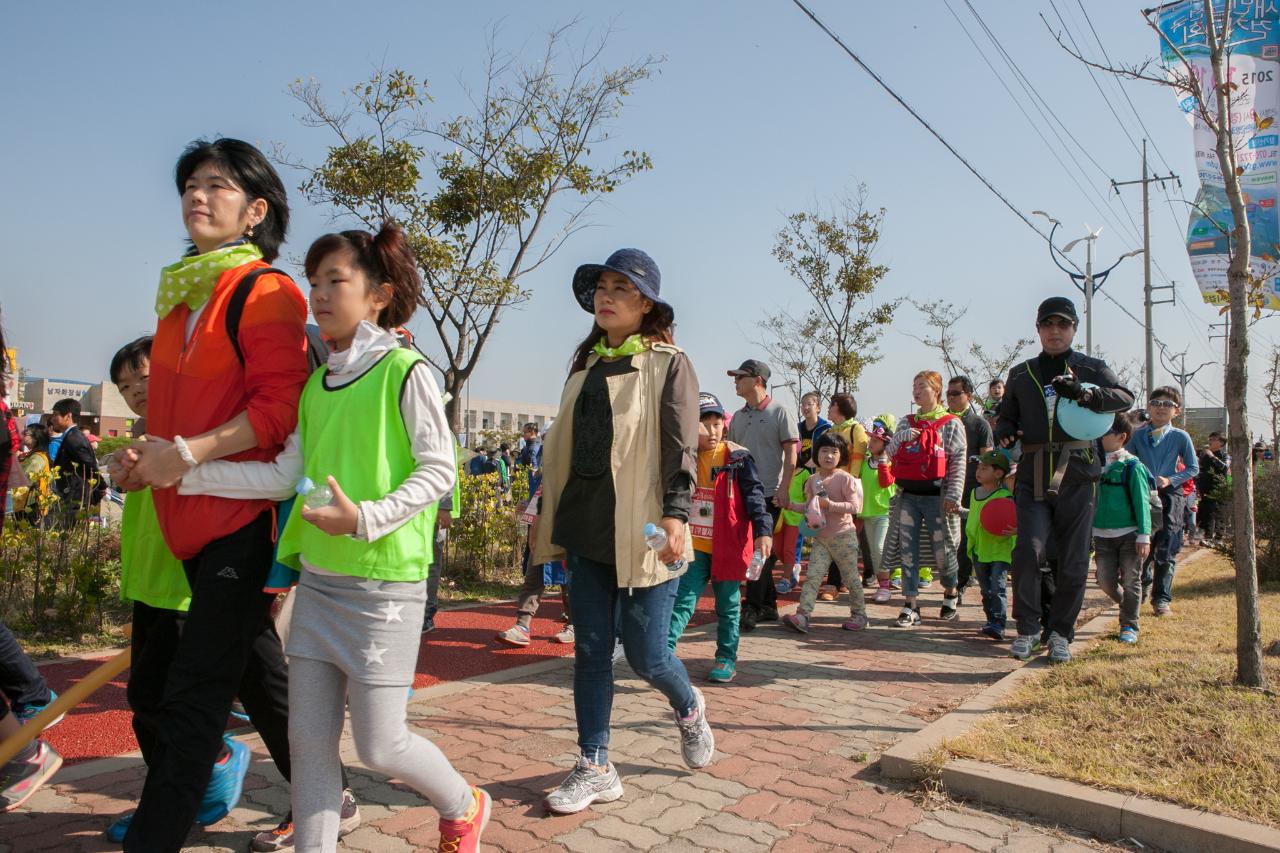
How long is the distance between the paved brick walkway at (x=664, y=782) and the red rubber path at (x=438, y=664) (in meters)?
0.32

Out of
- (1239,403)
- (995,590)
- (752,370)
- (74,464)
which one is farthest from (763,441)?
(74,464)

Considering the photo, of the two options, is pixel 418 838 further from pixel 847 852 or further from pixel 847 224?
pixel 847 224

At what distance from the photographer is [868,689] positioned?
5.27 metres

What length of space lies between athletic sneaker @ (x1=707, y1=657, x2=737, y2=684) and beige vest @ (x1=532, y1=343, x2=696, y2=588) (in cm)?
215

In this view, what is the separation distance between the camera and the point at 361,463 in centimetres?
244

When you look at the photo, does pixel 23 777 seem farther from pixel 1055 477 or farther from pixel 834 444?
pixel 834 444

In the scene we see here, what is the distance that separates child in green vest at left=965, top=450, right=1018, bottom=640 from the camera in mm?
6953

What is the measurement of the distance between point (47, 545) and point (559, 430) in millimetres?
5012

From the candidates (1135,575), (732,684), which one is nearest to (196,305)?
(732,684)

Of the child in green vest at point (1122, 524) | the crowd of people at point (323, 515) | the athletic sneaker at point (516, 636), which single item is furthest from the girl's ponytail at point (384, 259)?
the child in green vest at point (1122, 524)

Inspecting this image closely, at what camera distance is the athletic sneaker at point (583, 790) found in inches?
127

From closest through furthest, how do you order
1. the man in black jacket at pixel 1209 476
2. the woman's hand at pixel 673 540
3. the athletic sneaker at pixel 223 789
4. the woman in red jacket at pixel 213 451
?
1. the woman in red jacket at pixel 213 451
2. the athletic sneaker at pixel 223 789
3. the woman's hand at pixel 673 540
4. the man in black jacket at pixel 1209 476

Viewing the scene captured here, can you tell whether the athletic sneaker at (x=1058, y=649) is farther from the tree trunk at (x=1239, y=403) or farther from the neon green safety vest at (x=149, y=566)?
the neon green safety vest at (x=149, y=566)

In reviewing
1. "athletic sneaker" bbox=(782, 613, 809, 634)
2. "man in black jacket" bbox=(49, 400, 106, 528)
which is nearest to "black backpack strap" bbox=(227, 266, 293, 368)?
"athletic sneaker" bbox=(782, 613, 809, 634)
